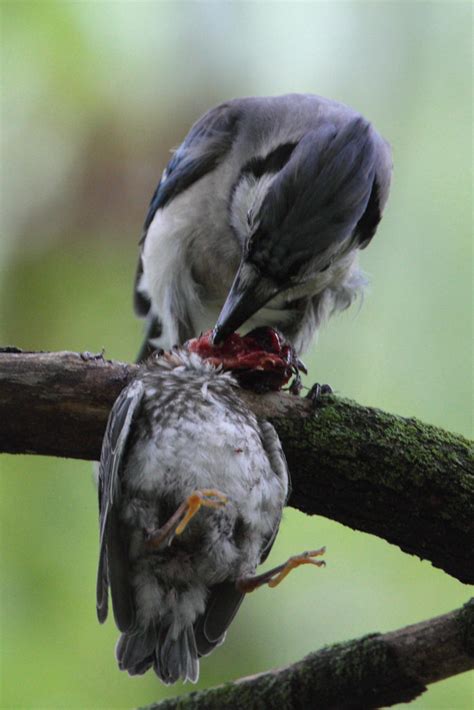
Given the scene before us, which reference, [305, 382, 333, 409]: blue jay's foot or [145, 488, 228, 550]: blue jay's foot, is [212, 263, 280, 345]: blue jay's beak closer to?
[305, 382, 333, 409]: blue jay's foot

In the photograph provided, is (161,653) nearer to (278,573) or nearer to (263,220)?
(278,573)

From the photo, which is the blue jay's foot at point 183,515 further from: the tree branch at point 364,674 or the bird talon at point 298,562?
the tree branch at point 364,674

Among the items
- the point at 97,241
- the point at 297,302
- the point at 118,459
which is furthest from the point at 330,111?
the point at 118,459

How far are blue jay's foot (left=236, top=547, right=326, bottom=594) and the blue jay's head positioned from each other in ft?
3.16

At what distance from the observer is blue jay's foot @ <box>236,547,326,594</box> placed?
2367mm

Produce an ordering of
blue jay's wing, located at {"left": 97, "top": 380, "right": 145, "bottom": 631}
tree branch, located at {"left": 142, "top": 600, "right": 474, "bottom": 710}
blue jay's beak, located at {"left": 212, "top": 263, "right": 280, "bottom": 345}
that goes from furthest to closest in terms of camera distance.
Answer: blue jay's beak, located at {"left": 212, "top": 263, "right": 280, "bottom": 345} < tree branch, located at {"left": 142, "top": 600, "right": 474, "bottom": 710} < blue jay's wing, located at {"left": 97, "top": 380, "right": 145, "bottom": 631}

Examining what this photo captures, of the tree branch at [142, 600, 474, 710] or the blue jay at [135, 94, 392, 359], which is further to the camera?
the blue jay at [135, 94, 392, 359]

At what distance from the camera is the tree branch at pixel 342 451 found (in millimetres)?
2947

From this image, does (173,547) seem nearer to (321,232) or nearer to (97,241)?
(321,232)

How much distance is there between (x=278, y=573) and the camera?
8.11 ft

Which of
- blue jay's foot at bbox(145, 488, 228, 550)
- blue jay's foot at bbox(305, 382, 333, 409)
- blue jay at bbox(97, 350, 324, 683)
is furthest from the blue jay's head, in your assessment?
blue jay's foot at bbox(145, 488, 228, 550)

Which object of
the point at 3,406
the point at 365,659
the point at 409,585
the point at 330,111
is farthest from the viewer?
the point at 409,585

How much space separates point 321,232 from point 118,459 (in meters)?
1.36

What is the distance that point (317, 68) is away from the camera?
520 centimetres
